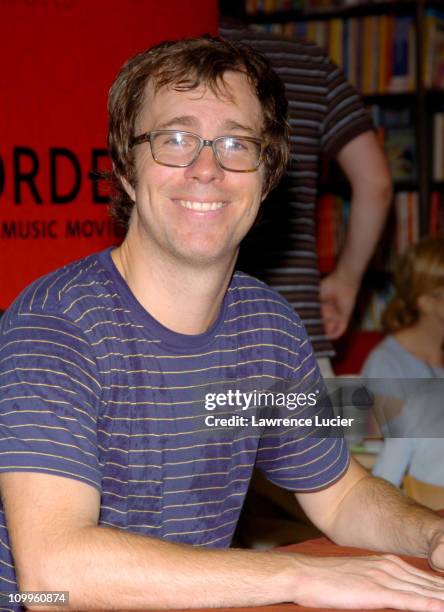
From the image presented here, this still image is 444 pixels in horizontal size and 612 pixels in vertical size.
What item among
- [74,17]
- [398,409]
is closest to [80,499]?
[398,409]

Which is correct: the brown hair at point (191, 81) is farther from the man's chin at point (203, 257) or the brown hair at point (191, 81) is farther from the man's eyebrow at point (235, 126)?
the man's chin at point (203, 257)

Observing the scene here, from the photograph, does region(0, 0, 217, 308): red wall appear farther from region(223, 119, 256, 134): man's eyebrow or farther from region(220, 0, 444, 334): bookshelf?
region(220, 0, 444, 334): bookshelf

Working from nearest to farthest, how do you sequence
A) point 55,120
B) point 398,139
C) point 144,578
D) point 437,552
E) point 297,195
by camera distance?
point 144,578
point 437,552
point 55,120
point 297,195
point 398,139

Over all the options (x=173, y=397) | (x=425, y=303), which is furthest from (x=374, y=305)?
(x=173, y=397)

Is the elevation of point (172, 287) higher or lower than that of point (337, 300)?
higher

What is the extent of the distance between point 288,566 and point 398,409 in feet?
2.99

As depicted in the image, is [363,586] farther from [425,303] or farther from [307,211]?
[425,303]

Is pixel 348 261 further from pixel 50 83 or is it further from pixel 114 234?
pixel 50 83

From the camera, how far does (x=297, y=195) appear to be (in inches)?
102

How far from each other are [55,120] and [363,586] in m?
1.27

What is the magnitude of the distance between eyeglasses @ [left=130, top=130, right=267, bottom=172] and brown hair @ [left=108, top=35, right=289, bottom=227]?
0.06 m

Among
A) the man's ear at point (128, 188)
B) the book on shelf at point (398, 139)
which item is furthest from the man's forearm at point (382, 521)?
the book on shelf at point (398, 139)

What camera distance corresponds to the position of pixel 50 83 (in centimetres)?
210

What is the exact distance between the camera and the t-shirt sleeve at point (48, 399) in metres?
1.27
